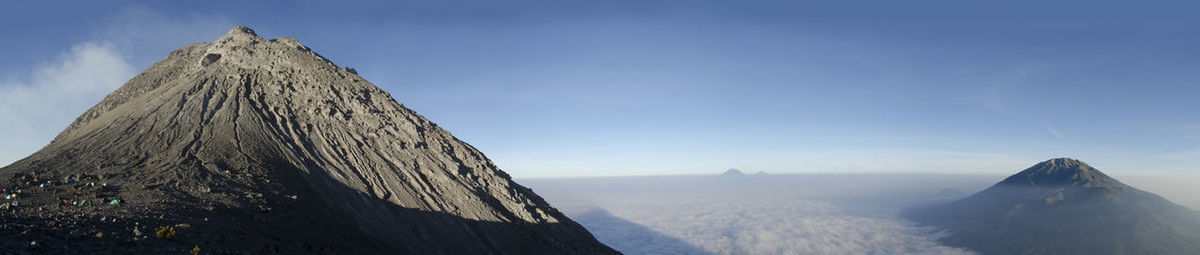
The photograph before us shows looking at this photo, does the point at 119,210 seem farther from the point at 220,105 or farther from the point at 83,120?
the point at 83,120

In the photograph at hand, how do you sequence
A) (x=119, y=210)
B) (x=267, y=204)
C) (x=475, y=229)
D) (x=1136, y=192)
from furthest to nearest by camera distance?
1. (x=1136, y=192)
2. (x=475, y=229)
3. (x=267, y=204)
4. (x=119, y=210)

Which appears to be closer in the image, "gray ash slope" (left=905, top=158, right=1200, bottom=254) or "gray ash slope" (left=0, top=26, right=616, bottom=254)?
"gray ash slope" (left=0, top=26, right=616, bottom=254)

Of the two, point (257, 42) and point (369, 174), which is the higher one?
point (257, 42)

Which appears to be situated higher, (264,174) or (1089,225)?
(264,174)

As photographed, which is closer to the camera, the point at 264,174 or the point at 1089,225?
the point at 264,174

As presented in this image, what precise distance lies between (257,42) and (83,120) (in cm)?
1646

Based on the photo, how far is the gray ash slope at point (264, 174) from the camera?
20188 mm

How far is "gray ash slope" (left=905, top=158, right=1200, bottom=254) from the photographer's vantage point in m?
137

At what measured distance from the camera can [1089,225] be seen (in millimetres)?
153125

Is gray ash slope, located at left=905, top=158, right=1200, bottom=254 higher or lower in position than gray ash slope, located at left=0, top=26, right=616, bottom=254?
lower

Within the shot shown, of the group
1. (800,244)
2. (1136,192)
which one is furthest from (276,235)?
(1136,192)

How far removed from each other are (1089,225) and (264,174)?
221 meters

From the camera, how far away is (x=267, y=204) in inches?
1020

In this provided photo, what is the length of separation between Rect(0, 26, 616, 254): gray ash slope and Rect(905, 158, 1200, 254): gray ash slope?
180 meters
